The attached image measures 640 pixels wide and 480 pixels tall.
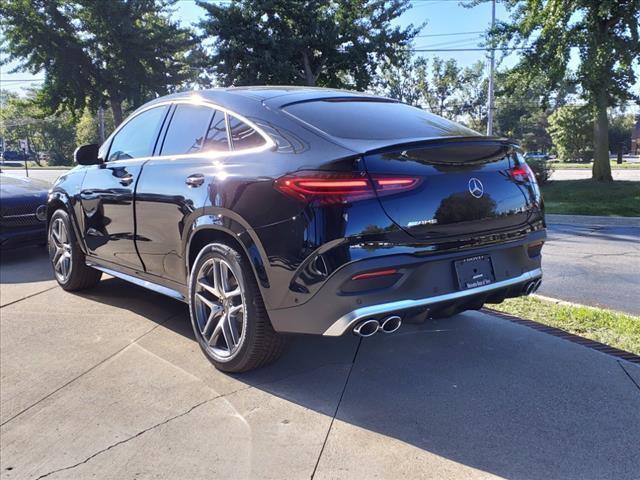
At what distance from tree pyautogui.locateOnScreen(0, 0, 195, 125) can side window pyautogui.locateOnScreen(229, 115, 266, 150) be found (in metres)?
22.9

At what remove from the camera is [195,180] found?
11.3 ft

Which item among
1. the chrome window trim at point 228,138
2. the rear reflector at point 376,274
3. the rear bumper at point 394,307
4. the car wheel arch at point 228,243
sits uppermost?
the chrome window trim at point 228,138

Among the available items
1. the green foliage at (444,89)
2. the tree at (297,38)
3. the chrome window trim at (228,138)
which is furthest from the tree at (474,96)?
the chrome window trim at (228,138)

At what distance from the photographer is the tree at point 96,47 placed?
23.5 meters

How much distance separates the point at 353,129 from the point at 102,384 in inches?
86.8

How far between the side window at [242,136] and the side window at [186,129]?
1.10 feet

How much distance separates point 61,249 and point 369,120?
12.0ft

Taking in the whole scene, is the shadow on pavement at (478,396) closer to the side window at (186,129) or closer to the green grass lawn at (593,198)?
the side window at (186,129)

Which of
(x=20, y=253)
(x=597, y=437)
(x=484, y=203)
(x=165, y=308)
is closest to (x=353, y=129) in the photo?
(x=484, y=203)

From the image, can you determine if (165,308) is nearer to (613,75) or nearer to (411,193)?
(411,193)

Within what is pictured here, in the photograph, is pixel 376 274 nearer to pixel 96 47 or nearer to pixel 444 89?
pixel 96 47

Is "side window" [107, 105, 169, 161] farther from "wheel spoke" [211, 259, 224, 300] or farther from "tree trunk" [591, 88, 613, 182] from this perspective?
"tree trunk" [591, 88, 613, 182]

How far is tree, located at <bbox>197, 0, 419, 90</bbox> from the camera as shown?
19688 millimetres

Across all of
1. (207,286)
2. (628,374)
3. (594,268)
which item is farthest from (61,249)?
(594,268)
